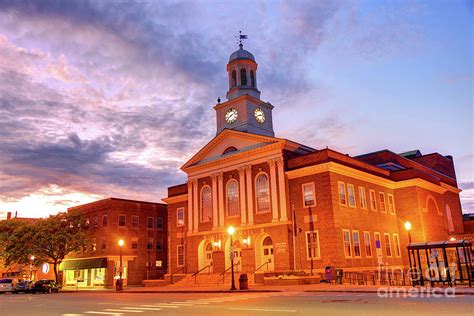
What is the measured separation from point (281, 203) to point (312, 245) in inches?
187

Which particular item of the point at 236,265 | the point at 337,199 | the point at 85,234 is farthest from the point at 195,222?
the point at 85,234

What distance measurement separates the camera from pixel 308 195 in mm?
41094

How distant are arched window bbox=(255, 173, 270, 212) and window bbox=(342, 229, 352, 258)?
7.43 meters

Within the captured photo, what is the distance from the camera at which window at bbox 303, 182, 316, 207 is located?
40688mm

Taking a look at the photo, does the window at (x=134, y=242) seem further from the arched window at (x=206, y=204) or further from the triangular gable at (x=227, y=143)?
the arched window at (x=206, y=204)

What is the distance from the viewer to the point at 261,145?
44.6 m

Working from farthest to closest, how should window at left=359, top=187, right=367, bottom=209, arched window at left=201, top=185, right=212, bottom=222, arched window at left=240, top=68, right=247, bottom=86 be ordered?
1. arched window at left=240, top=68, right=247, bottom=86
2. arched window at left=201, top=185, right=212, bottom=222
3. window at left=359, top=187, right=367, bottom=209

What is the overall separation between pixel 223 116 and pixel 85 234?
25.6 m

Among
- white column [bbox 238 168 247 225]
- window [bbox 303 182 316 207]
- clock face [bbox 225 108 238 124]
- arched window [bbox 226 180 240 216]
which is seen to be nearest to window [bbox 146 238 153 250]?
arched window [bbox 226 180 240 216]

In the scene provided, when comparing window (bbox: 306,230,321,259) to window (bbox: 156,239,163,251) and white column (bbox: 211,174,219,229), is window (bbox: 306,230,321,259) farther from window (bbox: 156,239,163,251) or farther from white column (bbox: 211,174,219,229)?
window (bbox: 156,239,163,251)

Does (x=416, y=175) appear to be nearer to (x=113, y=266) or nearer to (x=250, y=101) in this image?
(x=250, y=101)

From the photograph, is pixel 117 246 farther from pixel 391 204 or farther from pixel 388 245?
pixel 391 204

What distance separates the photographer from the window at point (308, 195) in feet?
133

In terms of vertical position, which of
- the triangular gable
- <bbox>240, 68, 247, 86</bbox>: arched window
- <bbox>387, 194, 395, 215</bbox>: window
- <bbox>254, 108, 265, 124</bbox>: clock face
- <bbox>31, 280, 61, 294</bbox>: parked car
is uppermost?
<bbox>240, 68, 247, 86</bbox>: arched window
